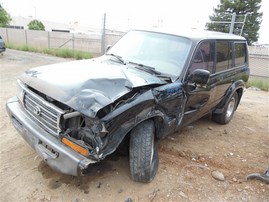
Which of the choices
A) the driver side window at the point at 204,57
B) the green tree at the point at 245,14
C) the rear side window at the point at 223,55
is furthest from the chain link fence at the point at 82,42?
the green tree at the point at 245,14

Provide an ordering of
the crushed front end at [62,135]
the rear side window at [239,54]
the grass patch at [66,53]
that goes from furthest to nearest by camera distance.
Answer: the grass patch at [66,53] < the rear side window at [239,54] < the crushed front end at [62,135]

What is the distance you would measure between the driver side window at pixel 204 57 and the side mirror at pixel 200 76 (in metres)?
0.24

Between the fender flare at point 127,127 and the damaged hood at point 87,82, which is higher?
the damaged hood at point 87,82

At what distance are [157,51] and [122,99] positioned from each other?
4.81 feet

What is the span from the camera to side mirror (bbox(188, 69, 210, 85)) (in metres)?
3.27

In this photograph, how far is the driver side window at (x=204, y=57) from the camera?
3686 millimetres

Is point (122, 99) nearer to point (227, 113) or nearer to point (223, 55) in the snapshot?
point (223, 55)

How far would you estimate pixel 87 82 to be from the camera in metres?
2.74

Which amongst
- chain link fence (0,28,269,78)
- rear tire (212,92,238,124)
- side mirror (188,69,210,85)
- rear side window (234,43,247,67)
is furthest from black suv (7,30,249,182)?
chain link fence (0,28,269,78)

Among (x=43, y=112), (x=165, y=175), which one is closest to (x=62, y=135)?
(x=43, y=112)

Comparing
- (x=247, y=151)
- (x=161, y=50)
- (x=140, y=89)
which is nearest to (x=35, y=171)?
(x=140, y=89)

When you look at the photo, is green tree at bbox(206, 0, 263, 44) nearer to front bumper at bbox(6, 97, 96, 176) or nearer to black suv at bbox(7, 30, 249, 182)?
black suv at bbox(7, 30, 249, 182)

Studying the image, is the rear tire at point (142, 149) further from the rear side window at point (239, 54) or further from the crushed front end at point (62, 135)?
the rear side window at point (239, 54)

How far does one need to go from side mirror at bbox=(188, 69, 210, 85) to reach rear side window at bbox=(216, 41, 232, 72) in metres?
1.09
